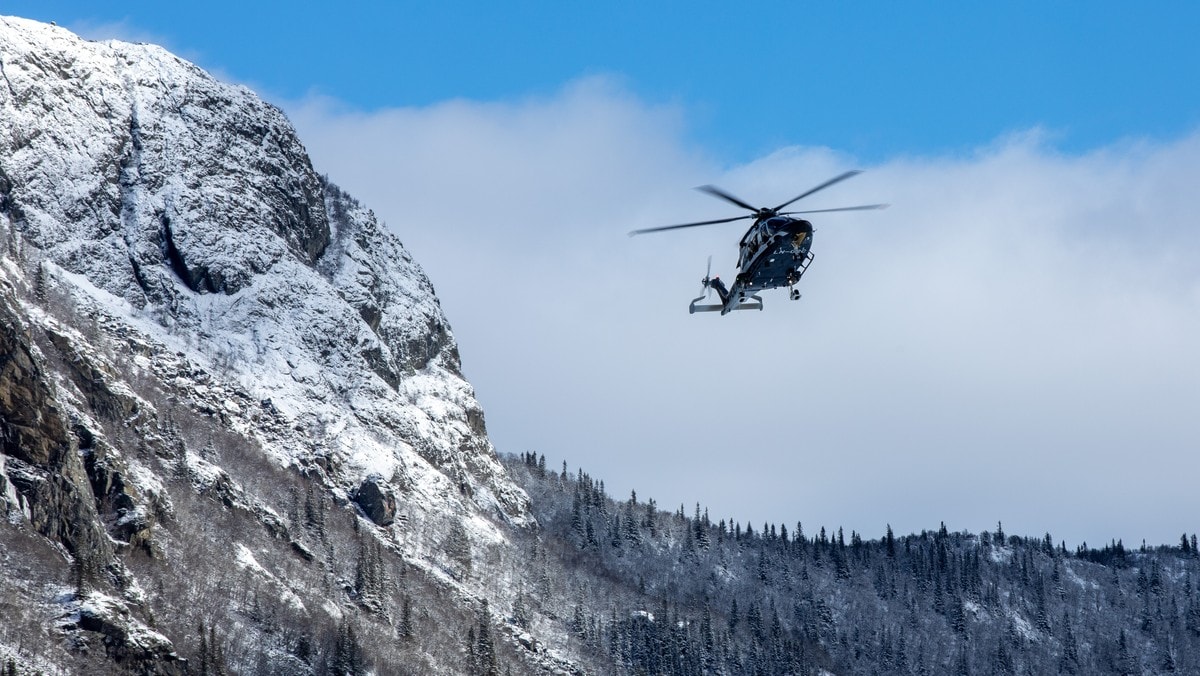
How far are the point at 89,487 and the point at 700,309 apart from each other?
11470cm

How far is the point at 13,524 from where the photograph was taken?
180375 millimetres

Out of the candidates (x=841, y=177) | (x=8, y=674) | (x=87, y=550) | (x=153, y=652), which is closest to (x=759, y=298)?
(x=841, y=177)

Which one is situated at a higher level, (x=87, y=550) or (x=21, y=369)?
(x=21, y=369)

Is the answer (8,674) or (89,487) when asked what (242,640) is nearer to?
(89,487)

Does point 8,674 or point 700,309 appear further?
point 8,674

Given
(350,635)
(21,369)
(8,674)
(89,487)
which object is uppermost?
(21,369)

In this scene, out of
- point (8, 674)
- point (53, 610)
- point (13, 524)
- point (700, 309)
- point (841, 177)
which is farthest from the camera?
point (13, 524)

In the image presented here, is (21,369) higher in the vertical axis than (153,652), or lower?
higher

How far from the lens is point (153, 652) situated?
170500 millimetres

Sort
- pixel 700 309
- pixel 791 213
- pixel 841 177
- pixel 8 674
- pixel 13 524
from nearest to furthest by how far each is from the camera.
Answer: pixel 841 177
pixel 791 213
pixel 700 309
pixel 8 674
pixel 13 524

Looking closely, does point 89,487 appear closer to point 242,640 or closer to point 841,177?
point 242,640

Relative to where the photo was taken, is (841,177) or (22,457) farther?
(22,457)

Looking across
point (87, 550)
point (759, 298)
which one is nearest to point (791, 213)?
point (759, 298)

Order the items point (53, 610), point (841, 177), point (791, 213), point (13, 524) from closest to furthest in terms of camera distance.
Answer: point (841, 177) < point (791, 213) < point (53, 610) < point (13, 524)
